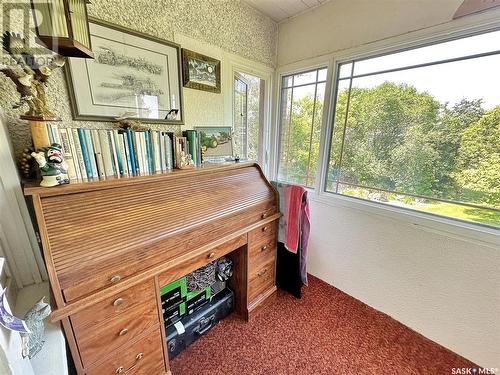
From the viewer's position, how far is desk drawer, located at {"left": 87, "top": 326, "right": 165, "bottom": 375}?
92 cm

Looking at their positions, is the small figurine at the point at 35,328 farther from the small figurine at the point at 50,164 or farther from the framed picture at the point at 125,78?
the framed picture at the point at 125,78

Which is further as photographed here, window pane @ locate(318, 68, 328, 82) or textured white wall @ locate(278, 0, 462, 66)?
window pane @ locate(318, 68, 328, 82)

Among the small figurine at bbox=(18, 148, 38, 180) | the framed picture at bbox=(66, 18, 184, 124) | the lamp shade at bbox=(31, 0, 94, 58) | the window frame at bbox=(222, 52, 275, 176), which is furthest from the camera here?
the window frame at bbox=(222, 52, 275, 176)

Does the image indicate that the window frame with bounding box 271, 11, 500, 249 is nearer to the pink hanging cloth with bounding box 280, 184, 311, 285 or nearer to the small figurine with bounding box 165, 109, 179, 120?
the pink hanging cloth with bounding box 280, 184, 311, 285

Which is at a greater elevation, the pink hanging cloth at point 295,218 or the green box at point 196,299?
the pink hanging cloth at point 295,218

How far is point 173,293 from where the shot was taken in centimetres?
127

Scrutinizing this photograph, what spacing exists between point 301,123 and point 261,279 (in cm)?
153

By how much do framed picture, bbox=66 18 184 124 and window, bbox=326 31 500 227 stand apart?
1.36 m

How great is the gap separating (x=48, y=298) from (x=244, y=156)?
5.57 feet

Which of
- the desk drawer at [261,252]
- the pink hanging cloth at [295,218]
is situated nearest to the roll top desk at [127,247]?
the desk drawer at [261,252]

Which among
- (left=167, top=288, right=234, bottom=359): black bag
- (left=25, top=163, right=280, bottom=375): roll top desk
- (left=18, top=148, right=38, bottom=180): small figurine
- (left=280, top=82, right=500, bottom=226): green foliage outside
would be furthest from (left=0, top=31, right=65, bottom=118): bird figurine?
(left=280, top=82, right=500, bottom=226): green foliage outside

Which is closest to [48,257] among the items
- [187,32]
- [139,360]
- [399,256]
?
[139,360]

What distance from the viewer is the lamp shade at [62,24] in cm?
65

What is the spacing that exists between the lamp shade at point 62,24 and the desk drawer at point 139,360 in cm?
129
